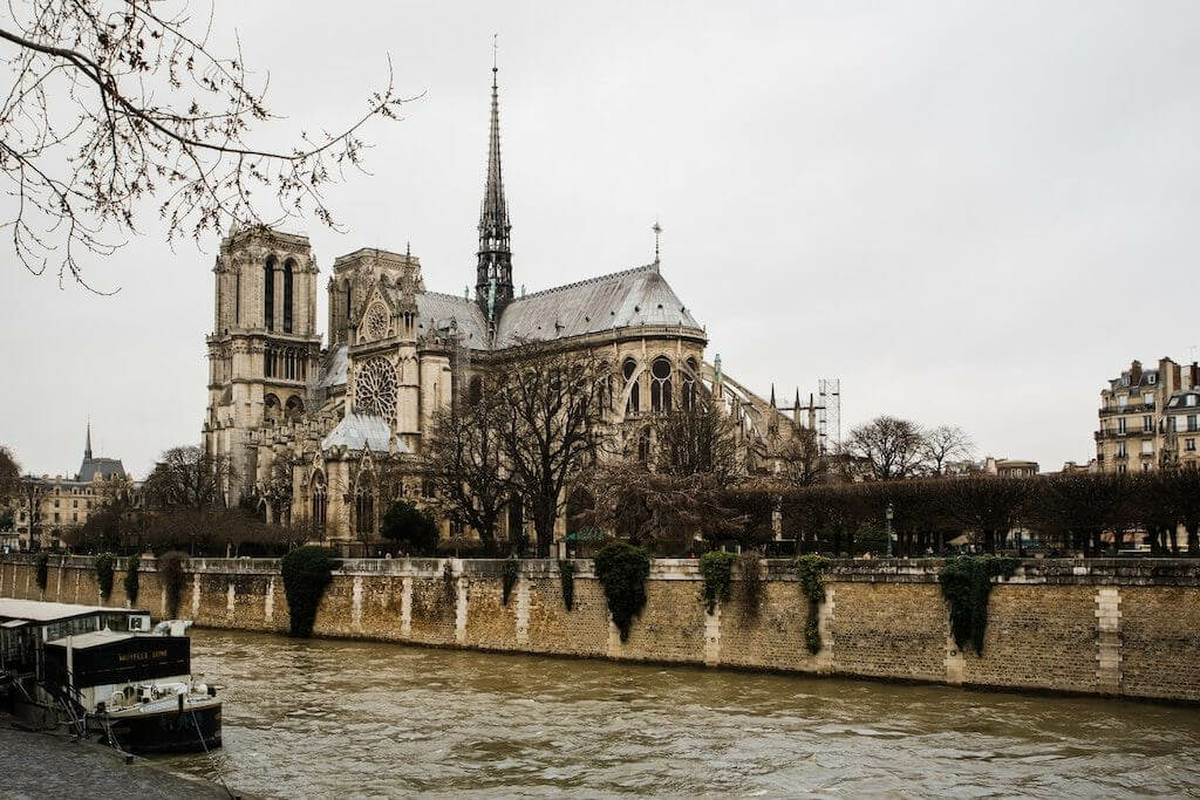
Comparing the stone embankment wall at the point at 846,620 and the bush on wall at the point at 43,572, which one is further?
the bush on wall at the point at 43,572

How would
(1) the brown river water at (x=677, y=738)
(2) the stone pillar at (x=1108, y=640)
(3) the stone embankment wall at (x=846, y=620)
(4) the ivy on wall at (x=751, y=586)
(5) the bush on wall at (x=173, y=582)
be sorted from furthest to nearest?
1. (5) the bush on wall at (x=173, y=582)
2. (4) the ivy on wall at (x=751, y=586)
3. (2) the stone pillar at (x=1108, y=640)
4. (3) the stone embankment wall at (x=846, y=620)
5. (1) the brown river water at (x=677, y=738)

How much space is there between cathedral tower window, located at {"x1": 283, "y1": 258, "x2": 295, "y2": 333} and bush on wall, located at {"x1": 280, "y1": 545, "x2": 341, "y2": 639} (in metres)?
46.8

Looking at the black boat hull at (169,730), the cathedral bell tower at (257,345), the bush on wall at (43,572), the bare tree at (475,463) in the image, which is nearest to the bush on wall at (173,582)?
the bare tree at (475,463)

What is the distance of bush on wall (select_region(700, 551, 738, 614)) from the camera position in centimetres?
3167

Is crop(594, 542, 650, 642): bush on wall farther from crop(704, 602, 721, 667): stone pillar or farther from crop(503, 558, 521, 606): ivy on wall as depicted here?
crop(503, 558, 521, 606): ivy on wall

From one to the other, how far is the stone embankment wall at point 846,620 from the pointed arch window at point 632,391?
2269 cm

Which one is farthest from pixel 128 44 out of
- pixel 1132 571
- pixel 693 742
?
pixel 1132 571

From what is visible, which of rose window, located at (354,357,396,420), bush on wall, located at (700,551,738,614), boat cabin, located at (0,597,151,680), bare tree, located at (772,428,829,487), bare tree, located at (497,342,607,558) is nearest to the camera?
boat cabin, located at (0,597,151,680)

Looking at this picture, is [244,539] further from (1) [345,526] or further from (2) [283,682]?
(2) [283,682]

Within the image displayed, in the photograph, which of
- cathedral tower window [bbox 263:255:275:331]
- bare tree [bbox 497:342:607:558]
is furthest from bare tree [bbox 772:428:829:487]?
cathedral tower window [bbox 263:255:275:331]

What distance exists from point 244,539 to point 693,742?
136 feet

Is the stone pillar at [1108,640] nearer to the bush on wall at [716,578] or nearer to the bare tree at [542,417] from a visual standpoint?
the bush on wall at [716,578]

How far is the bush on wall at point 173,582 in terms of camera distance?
48719 millimetres

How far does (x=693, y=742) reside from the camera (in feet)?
73.7
